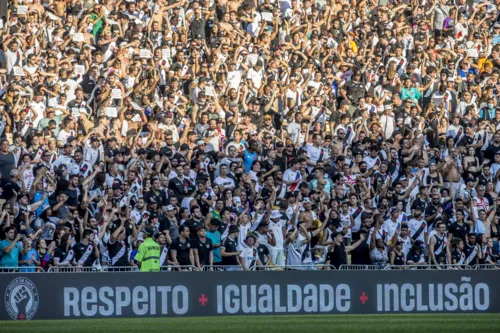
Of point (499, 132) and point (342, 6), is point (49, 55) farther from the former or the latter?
point (499, 132)

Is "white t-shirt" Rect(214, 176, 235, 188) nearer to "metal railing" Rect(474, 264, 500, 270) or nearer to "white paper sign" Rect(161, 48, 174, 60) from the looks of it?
"white paper sign" Rect(161, 48, 174, 60)

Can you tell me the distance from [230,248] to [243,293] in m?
1.80

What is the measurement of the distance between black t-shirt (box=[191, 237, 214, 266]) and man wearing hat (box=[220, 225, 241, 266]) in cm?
29

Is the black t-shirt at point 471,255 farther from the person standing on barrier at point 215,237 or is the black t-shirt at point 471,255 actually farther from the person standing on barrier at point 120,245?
the person standing on barrier at point 120,245

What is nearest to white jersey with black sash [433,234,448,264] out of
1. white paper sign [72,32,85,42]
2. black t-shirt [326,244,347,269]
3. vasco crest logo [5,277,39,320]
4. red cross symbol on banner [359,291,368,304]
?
black t-shirt [326,244,347,269]

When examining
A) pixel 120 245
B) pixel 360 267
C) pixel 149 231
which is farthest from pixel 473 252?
pixel 120 245

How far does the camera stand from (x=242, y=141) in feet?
84.8

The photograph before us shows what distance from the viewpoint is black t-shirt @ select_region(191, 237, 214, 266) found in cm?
2220

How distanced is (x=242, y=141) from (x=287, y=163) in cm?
117

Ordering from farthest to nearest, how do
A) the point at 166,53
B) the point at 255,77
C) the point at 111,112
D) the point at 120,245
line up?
the point at 255,77 → the point at 166,53 → the point at 111,112 → the point at 120,245

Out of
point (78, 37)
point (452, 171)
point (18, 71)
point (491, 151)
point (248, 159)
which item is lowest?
point (452, 171)

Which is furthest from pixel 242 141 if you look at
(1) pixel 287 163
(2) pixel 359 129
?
(2) pixel 359 129

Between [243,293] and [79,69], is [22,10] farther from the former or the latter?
[243,293]

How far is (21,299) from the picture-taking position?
19.9m
